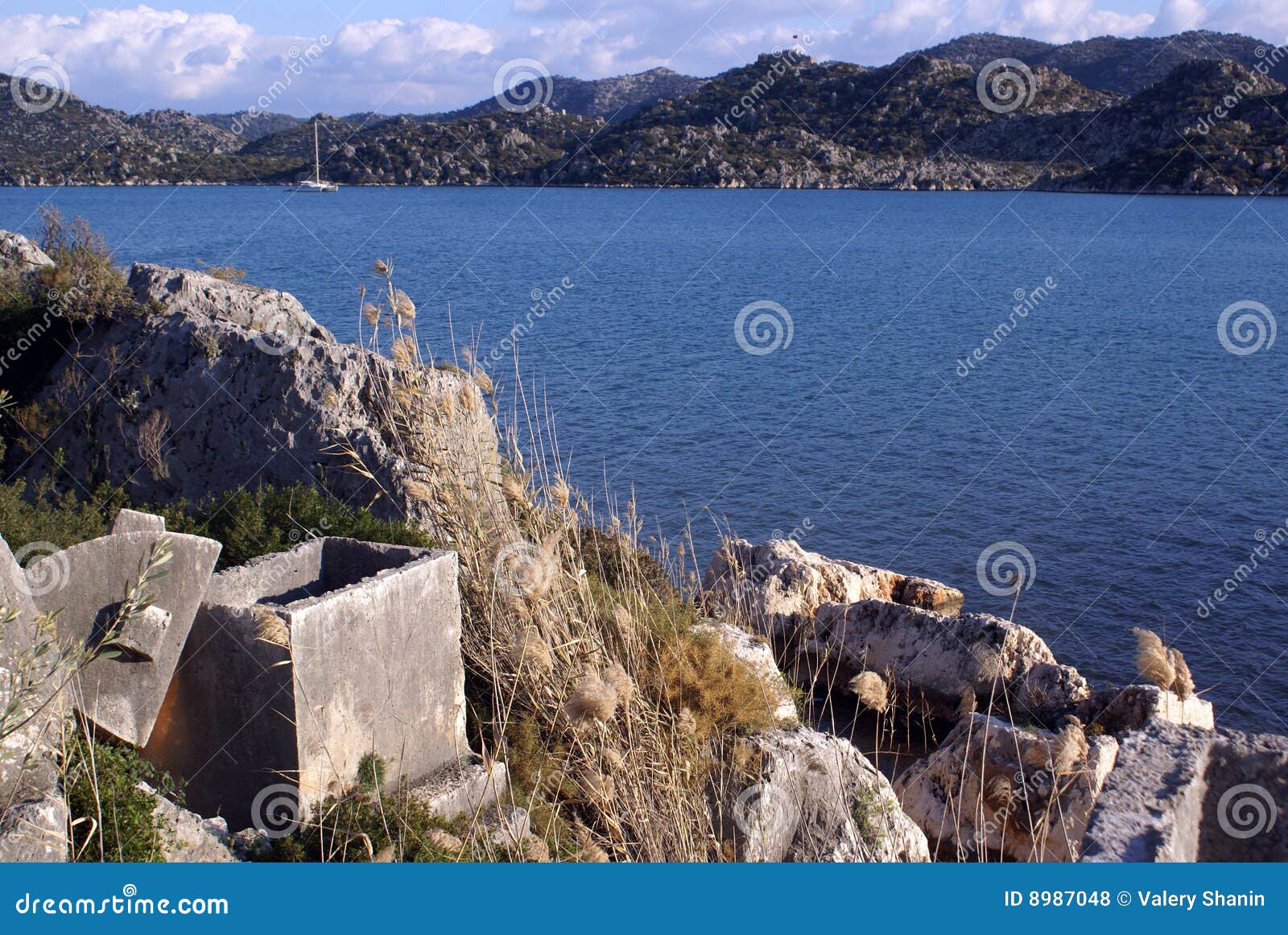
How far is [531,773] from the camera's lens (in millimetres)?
5648

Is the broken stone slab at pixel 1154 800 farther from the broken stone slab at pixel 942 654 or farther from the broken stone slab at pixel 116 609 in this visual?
the broken stone slab at pixel 942 654

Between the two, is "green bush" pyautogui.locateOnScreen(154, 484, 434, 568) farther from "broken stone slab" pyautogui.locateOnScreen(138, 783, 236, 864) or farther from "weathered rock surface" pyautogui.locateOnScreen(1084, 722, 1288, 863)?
"weathered rock surface" pyautogui.locateOnScreen(1084, 722, 1288, 863)

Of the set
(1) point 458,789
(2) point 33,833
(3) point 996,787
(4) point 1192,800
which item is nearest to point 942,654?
(3) point 996,787

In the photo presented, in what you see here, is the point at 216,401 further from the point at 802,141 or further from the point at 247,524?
the point at 802,141

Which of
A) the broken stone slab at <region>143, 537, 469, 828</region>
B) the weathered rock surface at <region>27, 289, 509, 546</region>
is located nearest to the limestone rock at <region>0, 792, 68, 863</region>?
the broken stone slab at <region>143, 537, 469, 828</region>

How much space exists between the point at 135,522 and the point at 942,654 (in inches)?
270

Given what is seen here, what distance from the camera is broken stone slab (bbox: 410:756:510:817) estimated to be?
5.43 meters

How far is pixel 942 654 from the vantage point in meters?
Answer: 9.78

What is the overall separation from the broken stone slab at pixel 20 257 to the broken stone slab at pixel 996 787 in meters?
10.9

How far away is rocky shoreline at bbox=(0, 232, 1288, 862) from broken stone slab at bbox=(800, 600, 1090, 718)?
406 mm

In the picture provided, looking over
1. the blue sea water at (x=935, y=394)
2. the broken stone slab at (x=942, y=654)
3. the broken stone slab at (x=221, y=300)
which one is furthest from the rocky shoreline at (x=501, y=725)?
the broken stone slab at (x=221, y=300)

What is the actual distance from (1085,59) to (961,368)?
4412 inches

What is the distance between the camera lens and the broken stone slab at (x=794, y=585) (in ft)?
34.5

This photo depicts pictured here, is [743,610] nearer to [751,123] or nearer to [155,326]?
[155,326]
